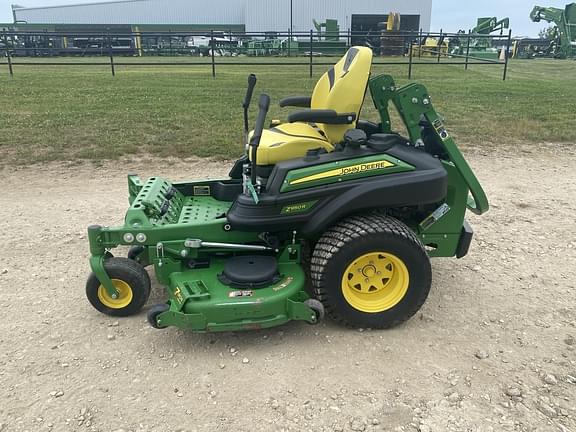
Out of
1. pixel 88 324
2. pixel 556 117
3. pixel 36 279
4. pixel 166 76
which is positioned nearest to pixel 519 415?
pixel 88 324

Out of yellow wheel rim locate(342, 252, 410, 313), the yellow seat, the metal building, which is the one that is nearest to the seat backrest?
the yellow seat

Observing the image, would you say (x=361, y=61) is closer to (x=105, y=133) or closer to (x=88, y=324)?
(x=88, y=324)

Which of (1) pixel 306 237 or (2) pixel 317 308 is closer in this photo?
(2) pixel 317 308

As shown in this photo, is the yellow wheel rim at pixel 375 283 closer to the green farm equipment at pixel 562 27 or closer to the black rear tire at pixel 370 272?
the black rear tire at pixel 370 272

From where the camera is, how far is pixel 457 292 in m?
3.77

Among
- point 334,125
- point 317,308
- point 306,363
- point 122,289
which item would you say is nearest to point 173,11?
point 334,125

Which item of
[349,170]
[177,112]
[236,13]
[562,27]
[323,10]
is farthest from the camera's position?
[236,13]

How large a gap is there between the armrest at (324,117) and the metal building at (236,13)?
45.2m

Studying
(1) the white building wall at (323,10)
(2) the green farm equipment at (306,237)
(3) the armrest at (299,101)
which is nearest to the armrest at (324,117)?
(2) the green farm equipment at (306,237)

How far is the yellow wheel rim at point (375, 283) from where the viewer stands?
3162mm

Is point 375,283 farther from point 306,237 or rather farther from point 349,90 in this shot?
point 349,90

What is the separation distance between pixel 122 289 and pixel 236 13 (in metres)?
53.1

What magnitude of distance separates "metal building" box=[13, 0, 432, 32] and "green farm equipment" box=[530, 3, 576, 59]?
16.2m

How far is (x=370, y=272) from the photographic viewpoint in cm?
320
